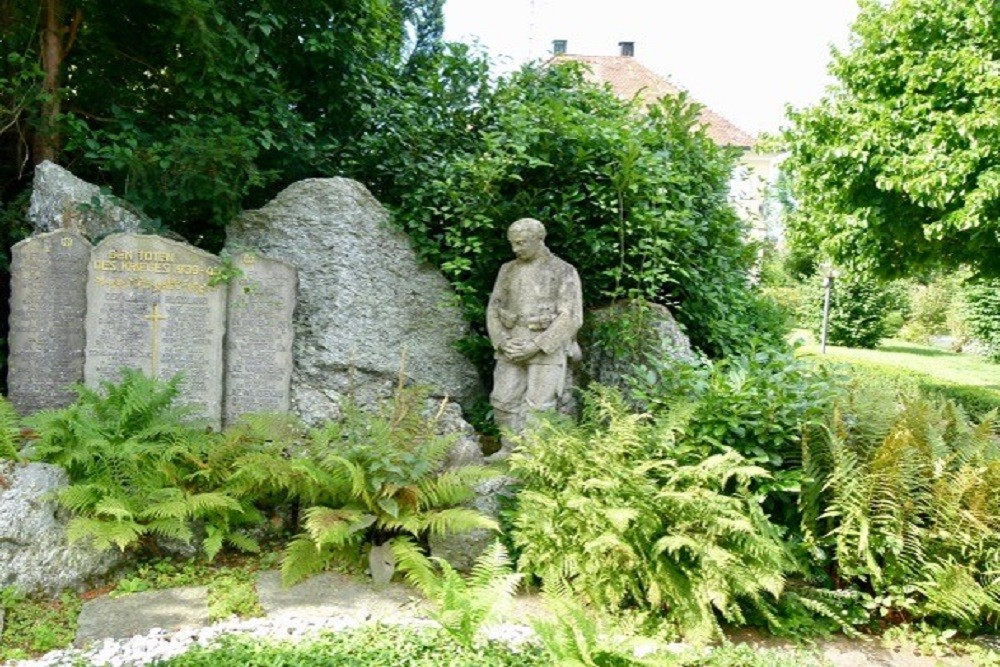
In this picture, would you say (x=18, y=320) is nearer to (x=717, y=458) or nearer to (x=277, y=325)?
(x=277, y=325)

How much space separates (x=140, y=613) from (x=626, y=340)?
4.29 metres

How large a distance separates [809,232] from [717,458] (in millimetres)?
9379

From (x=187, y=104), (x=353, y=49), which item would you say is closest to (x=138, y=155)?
(x=187, y=104)

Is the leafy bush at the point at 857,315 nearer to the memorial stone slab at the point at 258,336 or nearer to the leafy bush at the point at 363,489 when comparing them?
the memorial stone slab at the point at 258,336

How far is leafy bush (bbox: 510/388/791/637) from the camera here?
4.09m

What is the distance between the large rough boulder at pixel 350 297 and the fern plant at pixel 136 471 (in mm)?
1368

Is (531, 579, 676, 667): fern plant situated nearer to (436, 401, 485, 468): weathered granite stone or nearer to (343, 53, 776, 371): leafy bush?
(436, 401, 485, 468): weathered granite stone

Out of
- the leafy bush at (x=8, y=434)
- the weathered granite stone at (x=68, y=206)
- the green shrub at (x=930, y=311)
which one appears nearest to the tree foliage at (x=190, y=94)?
the weathered granite stone at (x=68, y=206)

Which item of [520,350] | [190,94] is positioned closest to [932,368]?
[520,350]

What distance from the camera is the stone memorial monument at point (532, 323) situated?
6059mm

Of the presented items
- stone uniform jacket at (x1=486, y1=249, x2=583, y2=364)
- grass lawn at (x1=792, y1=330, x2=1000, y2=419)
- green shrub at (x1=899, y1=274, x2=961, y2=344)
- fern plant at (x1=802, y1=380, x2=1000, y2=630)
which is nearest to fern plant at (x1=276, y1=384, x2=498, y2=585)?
stone uniform jacket at (x1=486, y1=249, x2=583, y2=364)

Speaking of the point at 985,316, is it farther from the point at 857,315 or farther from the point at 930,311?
the point at 930,311

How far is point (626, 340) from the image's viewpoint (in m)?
6.60

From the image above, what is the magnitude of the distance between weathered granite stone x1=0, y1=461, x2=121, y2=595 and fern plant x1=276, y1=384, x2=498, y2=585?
4.02 feet
